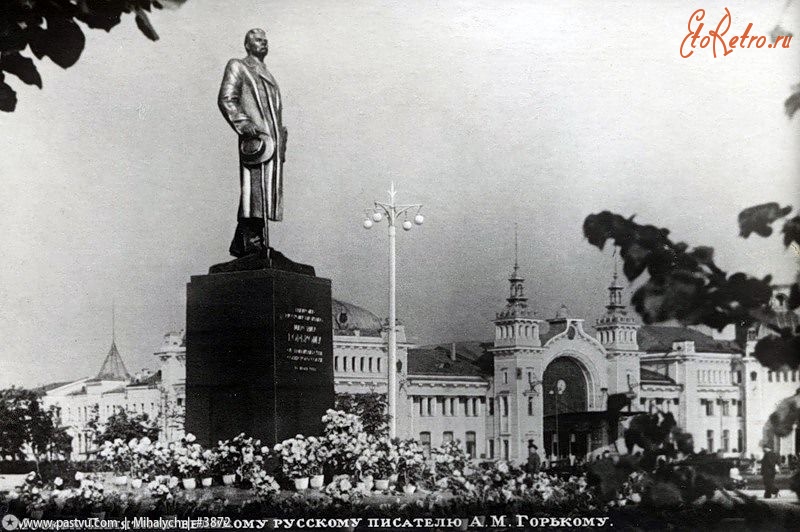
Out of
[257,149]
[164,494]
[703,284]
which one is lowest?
[164,494]

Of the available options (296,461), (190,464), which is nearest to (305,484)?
(296,461)

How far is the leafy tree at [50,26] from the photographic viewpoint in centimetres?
289

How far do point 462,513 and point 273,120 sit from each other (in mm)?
3719

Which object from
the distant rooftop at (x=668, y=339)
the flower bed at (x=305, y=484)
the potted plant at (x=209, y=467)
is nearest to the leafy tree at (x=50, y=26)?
the flower bed at (x=305, y=484)

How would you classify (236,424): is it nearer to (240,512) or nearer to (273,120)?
(240,512)

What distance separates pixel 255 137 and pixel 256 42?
2.63ft

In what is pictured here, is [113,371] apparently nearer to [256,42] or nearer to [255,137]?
[255,137]

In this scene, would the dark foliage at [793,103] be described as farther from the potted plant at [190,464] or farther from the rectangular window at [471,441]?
the rectangular window at [471,441]

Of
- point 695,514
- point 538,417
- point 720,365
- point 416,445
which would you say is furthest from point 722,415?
point 695,514

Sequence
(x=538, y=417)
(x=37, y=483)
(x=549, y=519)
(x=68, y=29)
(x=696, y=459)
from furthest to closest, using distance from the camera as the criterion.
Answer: (x=538, y=417), (x=37, y=483), (x=549, y=519), (x=68, y=29), (x=696, y=459)

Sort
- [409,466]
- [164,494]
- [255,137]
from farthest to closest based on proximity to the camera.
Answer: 1. [255,137]
2. [409,466]
3. [164,494]

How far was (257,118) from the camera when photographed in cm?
954

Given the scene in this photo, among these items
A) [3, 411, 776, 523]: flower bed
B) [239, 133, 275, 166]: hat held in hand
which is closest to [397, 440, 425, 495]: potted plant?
[3, 411, 776, 523]: flower bed

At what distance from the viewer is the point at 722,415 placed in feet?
196
